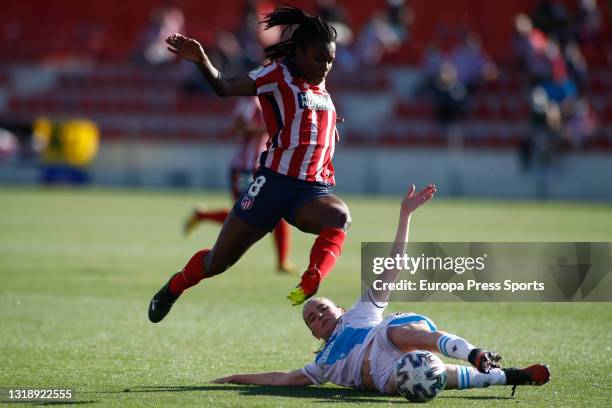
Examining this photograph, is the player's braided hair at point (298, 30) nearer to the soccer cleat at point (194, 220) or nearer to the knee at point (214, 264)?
the knee at point (214, 264)

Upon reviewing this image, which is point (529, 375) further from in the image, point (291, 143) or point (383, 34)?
point (383, 34)

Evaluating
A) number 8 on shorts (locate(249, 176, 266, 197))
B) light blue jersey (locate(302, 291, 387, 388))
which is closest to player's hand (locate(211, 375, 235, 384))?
light blue jersey (locate(302, 291, 387, 388))

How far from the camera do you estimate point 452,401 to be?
620 centimetres

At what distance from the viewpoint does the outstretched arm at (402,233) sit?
668cm

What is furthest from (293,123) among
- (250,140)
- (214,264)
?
(250,140)

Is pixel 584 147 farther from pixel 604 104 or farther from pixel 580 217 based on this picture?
pixel 580 217

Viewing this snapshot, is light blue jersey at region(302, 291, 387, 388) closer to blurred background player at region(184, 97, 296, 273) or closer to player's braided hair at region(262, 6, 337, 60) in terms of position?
player's braided hair at region(262, 6, 337, 60)

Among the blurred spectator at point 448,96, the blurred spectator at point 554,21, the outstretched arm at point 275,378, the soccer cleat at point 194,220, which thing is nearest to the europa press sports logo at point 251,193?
the outstretched arm at point 275,378

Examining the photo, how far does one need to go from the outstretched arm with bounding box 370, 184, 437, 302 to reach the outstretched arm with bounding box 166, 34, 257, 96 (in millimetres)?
1331

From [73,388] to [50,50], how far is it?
30485 millimetres

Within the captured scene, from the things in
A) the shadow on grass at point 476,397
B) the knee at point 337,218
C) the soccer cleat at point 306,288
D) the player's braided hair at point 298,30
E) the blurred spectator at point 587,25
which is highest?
the blurred spectator at point 587,25

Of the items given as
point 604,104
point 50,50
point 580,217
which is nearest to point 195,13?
point 50,50

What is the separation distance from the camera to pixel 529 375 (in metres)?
6.08

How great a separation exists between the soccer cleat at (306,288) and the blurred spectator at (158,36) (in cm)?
2636
